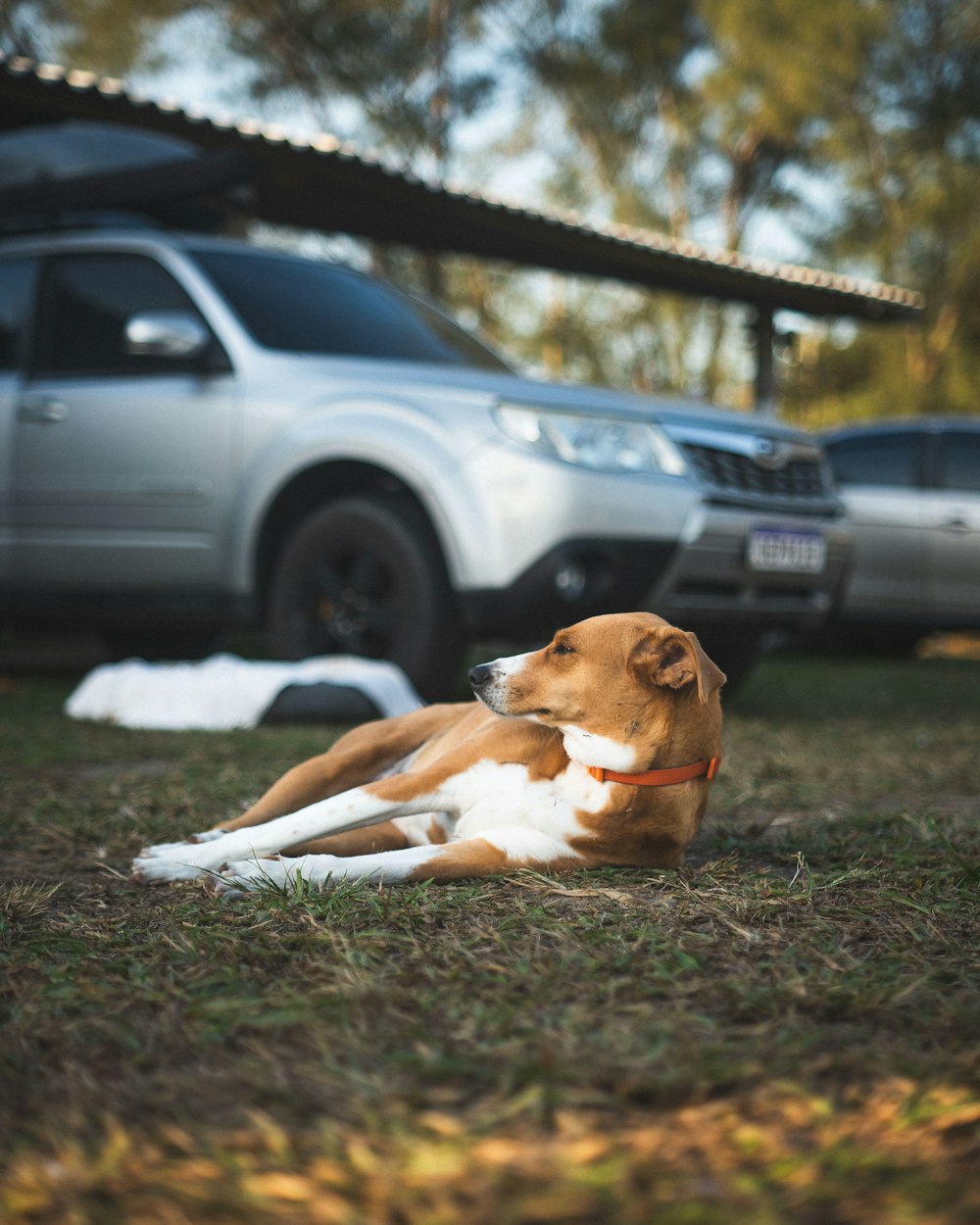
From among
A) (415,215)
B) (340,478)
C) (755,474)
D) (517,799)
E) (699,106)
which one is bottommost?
(517,799)

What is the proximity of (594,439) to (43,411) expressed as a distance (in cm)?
271

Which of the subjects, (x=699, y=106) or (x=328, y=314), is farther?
(x=699, y=106)

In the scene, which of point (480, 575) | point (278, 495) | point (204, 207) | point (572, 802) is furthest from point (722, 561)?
point (204, 207)

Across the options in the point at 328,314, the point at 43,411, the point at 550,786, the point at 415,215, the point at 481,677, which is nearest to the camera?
the point at 550,786

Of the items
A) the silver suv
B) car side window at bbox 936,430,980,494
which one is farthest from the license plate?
car side window at bbox 936,430,980,494

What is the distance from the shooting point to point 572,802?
256 centimetres

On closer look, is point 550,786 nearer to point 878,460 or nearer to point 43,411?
point 43,411

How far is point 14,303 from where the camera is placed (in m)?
6.31

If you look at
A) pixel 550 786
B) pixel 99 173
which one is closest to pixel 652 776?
pixel 550 786

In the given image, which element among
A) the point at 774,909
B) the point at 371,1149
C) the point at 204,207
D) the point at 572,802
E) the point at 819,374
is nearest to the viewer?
the point at 371,1149

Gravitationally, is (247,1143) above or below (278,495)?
below

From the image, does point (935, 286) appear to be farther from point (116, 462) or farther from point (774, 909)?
point (774, 909)

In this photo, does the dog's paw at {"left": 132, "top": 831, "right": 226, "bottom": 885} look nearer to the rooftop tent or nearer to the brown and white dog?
the brown and white dog

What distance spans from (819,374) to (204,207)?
A: 23.3 metres
